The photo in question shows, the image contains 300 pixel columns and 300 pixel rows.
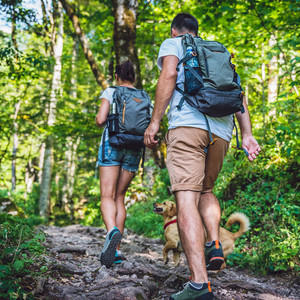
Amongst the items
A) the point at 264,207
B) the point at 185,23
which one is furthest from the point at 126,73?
the point at 264,207

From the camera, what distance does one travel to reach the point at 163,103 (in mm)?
2674

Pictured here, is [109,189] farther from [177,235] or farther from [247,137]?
[247,137]

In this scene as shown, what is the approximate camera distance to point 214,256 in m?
2.62

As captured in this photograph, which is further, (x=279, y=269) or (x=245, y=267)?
(x=245, y=267)

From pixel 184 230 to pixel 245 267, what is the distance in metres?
2.58

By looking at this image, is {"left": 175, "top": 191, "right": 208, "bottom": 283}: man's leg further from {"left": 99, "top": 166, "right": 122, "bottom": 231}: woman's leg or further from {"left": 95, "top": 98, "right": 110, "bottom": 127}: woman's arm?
{"left": 95, "top": 98, "right": 110, "bottom": 127}: woman's arm

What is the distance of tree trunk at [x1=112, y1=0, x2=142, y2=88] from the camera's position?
759 centimetres

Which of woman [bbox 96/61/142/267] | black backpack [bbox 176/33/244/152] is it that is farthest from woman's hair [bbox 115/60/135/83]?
black backpack [bbox 176/33/244/152]

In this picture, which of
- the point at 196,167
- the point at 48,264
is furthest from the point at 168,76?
the point at 48,264

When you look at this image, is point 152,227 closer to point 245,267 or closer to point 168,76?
point 245,267

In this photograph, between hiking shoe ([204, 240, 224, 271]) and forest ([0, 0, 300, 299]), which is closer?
hiking shoe ([204, 240, 224, 271])

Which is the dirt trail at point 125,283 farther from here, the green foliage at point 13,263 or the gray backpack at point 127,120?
the gray backpack at point 127,120

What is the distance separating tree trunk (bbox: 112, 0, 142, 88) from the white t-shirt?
5.22 m

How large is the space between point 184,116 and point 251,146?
0.79 meters
